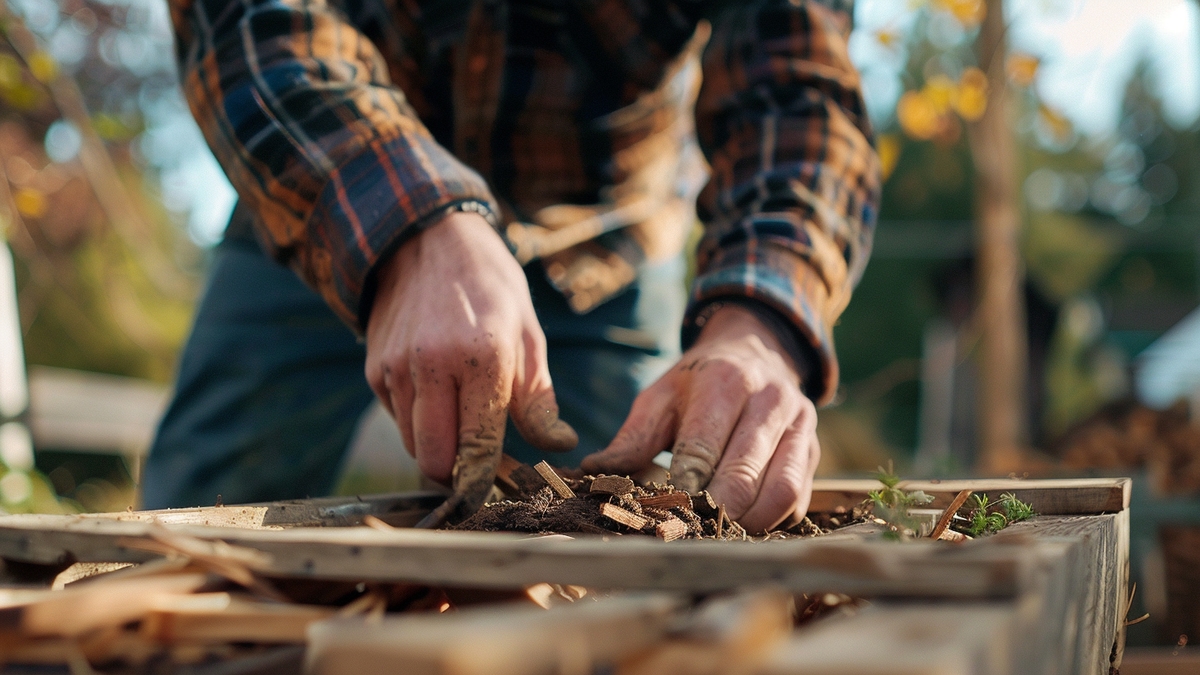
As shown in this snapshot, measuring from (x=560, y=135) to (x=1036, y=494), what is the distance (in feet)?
4.74

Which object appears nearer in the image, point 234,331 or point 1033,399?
point 234,331

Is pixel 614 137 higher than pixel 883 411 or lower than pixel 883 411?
higher

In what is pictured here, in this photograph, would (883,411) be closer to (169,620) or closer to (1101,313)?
(1101,313)

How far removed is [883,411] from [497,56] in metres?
11.5

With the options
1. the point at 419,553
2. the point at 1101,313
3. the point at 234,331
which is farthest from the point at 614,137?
the point at 1101,313

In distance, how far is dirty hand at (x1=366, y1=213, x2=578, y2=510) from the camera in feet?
4.55

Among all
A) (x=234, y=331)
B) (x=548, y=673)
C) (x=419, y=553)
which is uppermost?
(x=548, y=673)

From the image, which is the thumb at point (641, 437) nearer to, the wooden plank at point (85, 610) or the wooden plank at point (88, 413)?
the wooden plank at point (85, 610)

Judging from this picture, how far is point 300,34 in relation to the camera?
5.71ft

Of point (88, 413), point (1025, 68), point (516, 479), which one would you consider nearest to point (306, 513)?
point (516, 479)

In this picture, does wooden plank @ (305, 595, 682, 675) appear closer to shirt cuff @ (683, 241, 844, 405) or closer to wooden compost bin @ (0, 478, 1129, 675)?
wooden compost bin @ (0, 478, 1129, 675)

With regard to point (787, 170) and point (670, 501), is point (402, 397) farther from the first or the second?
point (787, 170)

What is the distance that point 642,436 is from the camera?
1521 millimetres

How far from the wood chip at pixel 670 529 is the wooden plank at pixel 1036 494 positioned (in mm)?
487
